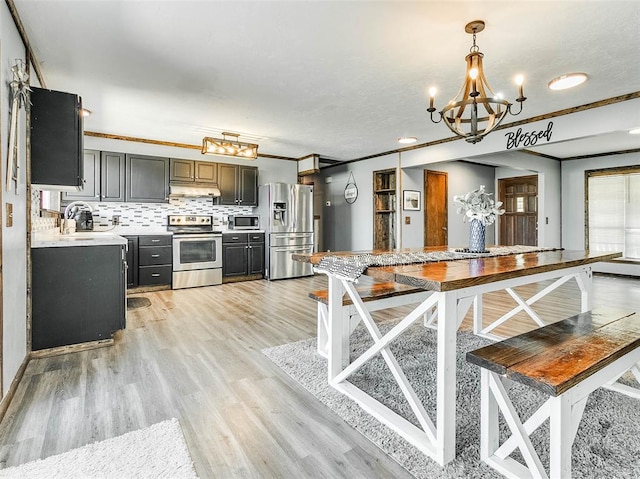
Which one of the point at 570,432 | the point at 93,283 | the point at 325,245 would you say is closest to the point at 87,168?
the point at 93,283

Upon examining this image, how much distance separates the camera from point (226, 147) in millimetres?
4805

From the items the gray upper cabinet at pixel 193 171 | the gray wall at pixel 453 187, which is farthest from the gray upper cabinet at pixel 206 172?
the gray wall at pixel 453 187

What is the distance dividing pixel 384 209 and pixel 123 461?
19.2 feet

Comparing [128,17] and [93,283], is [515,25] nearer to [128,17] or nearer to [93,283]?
[128,17]

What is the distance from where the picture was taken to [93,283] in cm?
271

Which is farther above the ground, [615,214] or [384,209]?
[384,209]

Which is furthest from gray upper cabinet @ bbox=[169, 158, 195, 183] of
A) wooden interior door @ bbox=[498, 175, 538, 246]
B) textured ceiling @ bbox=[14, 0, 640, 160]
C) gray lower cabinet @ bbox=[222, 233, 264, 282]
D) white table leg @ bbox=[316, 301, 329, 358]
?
wooden interior door @ bbox=[498, 175, 538, 246]

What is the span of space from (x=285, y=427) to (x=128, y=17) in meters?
2.57

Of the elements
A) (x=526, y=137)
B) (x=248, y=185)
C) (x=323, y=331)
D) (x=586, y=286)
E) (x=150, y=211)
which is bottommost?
(x=323, y=331)

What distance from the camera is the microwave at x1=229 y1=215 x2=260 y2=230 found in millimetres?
6180

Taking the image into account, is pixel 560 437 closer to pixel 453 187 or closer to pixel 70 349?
pixel 70 349

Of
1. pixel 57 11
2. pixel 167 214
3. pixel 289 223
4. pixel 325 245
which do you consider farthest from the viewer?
pixel 325 245

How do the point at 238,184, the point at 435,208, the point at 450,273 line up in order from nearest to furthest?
the point at 450,273, the point at 238,184, the point at 435,208

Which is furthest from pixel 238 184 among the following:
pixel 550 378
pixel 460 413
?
pixel 550 378
